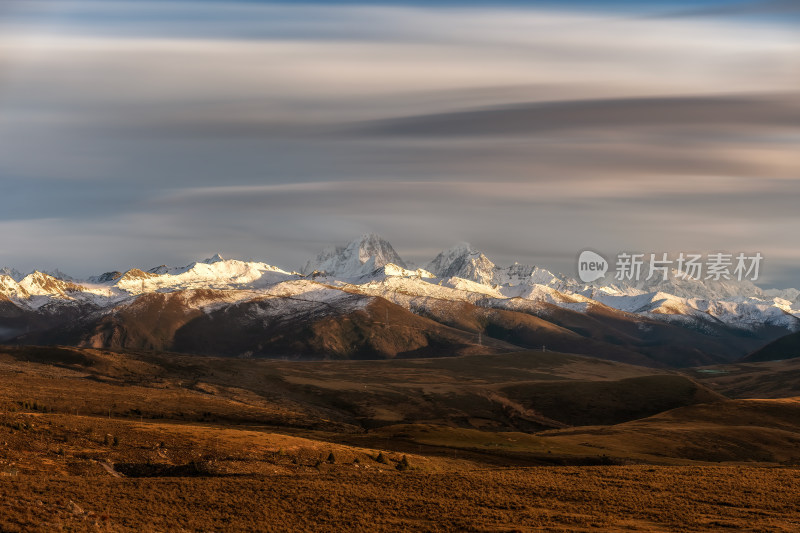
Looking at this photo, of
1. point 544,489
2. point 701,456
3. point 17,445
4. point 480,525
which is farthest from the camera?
point 701,456

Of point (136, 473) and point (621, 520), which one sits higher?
point (621, 520)

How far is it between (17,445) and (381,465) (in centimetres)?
4036

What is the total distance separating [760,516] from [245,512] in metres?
41.6

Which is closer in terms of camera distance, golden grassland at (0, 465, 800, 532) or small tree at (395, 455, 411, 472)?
golden grassland at (0, 465, 800, 532)

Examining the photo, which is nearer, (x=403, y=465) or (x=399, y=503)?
(x=399, y=503)

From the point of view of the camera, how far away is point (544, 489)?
289 ft

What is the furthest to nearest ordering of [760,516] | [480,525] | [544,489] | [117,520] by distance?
[544,489], [760,516], [480,525], [117,520]

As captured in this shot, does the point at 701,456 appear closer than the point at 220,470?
No

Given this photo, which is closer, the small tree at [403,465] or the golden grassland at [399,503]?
the golden grassland at [399,503]

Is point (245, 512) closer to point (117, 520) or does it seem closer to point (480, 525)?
point (117, 520)

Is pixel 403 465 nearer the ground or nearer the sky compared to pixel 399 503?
nearer the ground

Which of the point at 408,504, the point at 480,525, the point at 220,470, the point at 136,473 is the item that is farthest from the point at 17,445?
the point at 480,525

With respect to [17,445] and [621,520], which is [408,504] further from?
[17,445]

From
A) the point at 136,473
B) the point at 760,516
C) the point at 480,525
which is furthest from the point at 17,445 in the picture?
the point at 760,516
